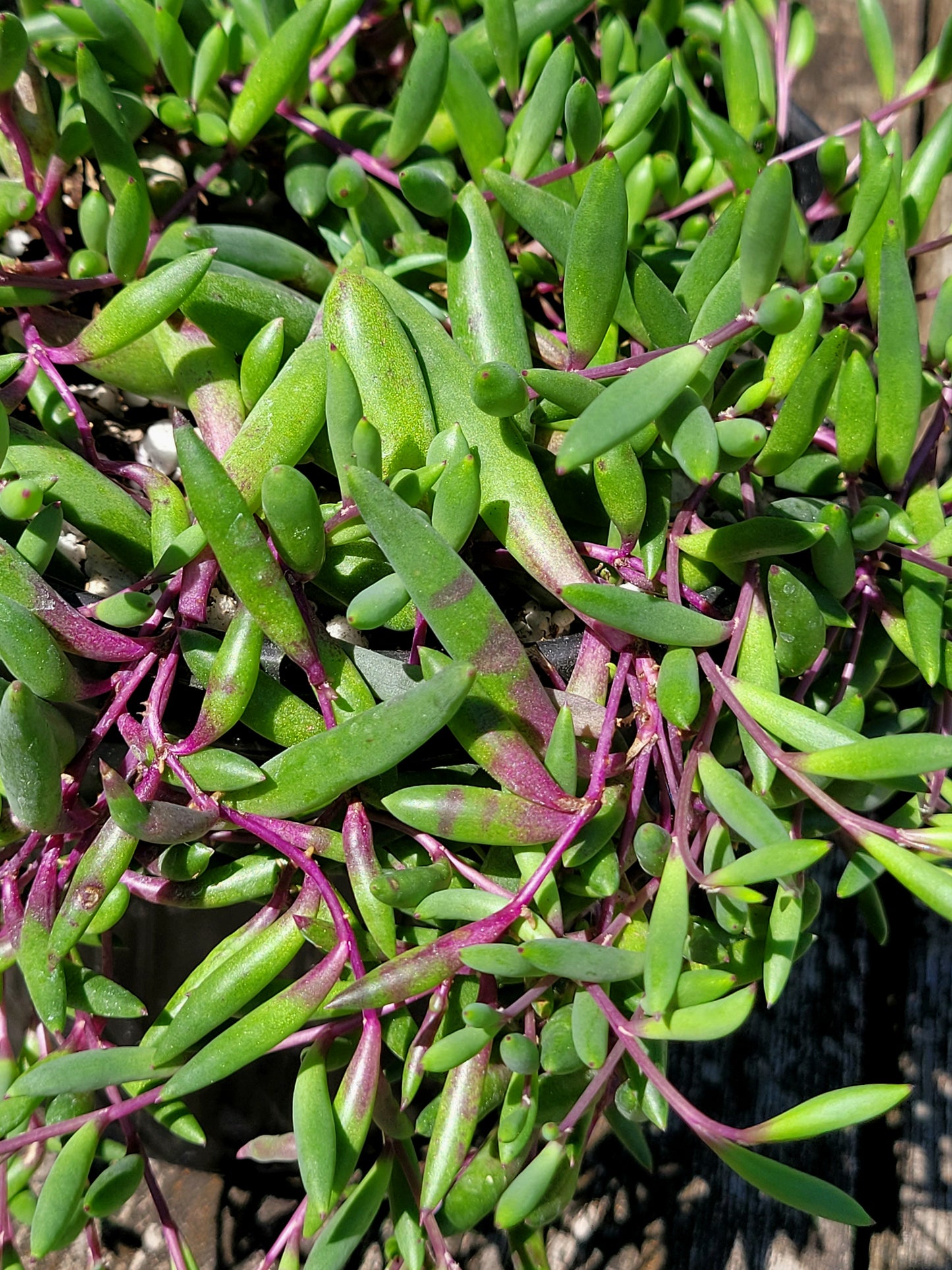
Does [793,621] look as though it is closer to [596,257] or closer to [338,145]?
[596,257]

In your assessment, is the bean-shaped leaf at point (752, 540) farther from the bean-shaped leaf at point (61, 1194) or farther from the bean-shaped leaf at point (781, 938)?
the bean-shaped leaf at point (61, 1194)

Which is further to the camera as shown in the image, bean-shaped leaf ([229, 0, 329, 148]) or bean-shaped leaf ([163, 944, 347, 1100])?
bean-shaped leaf ([229, 0, 329, 148])

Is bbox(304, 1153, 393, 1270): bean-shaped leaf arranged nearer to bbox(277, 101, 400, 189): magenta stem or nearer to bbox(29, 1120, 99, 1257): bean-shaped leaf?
bbox(29, 1120, 99, 1257): bean-shaped leaf

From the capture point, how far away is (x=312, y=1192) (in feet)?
1.34

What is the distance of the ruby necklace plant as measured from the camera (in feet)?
1.37

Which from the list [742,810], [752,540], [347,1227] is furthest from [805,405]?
[347,1227]

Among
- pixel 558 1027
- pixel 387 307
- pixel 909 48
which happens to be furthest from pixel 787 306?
pixel 909 48

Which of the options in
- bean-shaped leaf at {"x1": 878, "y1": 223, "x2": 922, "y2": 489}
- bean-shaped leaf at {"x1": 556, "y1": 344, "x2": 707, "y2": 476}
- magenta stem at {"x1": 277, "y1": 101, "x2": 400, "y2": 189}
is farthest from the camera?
magenta stem at {"x1": 277, "y1": 101, "x2": 400, "y2": 189}

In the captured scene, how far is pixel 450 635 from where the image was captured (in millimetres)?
424

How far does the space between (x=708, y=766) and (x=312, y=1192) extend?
250 mm

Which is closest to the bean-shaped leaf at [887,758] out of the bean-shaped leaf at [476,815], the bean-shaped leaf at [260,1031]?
the bean-shaped leaf at [476,815]

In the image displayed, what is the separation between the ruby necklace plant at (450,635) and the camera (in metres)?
0.42

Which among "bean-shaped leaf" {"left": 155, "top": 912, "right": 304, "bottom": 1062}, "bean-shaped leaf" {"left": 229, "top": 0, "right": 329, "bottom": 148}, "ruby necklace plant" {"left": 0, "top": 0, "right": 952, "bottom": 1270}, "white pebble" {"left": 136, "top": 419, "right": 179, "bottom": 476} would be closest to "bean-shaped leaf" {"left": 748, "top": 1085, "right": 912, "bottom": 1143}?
"ruby necklace plant" {"left": 0, "top": 0, "right": 952, "bottom": 1270}

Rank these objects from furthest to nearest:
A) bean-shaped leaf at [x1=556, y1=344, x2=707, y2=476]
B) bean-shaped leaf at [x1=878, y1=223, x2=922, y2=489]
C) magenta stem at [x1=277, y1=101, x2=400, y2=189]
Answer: magenta stem at [x1=277, y1=101, x2=400, y2=189], bean-shaped leaf at [x1=878, y1=223, x2=922, y2=489], bean-shaped leaf at [x1=556, y1=344, x2=707, y2=476]
